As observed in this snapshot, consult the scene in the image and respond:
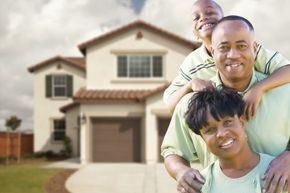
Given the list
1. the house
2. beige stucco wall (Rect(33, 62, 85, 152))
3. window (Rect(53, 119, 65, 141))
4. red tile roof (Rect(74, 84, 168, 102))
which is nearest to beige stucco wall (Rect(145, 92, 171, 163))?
the house

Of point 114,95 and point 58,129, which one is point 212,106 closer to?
point 114,95

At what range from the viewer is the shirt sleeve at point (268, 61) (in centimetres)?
212

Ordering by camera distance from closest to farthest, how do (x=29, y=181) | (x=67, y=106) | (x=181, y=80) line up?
(x=181, y=80), (x=29, y=181), (x=67, y=106)

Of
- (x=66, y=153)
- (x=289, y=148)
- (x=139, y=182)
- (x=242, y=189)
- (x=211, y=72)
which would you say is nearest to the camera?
(x=242, y=189)

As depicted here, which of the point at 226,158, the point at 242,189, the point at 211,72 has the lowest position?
the point at 242,189

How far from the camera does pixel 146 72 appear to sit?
81.4 ft

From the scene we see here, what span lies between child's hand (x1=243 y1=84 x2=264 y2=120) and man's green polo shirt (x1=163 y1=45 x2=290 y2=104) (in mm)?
208

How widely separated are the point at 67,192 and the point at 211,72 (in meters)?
12.5

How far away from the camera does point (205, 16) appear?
2.31 m

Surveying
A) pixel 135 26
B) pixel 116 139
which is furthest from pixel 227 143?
pixel 135 26

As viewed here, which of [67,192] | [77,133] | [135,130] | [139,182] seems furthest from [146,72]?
[67,192]

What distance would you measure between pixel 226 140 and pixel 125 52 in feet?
75.9

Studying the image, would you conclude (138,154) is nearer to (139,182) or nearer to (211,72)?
(139,182)

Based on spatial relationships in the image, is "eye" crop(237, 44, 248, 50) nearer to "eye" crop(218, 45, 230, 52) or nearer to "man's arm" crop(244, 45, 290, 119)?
"eye" crop(218, 45, 230, 52)
